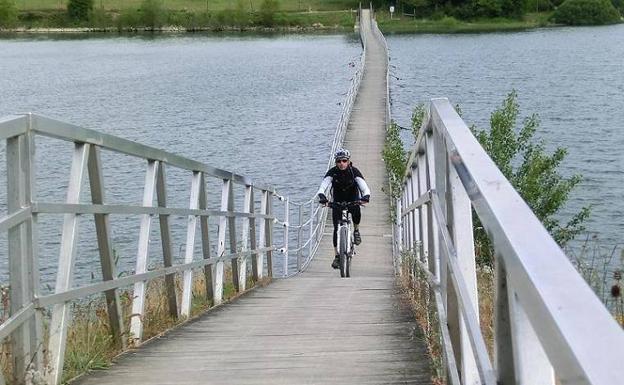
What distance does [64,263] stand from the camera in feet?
16.6

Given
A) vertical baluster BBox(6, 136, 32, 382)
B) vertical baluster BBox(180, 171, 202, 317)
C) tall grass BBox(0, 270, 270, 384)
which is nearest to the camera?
vertical baluster BBox(6, 136, 32, 382)

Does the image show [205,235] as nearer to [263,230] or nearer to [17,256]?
[17,256]

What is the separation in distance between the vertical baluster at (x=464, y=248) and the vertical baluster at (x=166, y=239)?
354 centimetres

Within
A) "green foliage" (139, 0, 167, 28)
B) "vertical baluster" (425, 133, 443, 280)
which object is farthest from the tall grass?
"green foliage" (139, 0, 167, 28)

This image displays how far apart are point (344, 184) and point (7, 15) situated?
435 feet

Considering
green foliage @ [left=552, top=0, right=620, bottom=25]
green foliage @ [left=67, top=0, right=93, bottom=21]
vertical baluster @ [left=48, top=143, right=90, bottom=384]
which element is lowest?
vertical baluster @ [left=48, top=143, right=90, bottom=384]

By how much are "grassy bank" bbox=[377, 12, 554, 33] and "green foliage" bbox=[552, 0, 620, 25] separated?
6.33 ft

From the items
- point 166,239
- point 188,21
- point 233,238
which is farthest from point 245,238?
point 188,21

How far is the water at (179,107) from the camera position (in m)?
27.9

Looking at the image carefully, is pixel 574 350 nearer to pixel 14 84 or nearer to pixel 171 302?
pixel 171 302

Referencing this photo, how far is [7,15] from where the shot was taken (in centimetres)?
13800

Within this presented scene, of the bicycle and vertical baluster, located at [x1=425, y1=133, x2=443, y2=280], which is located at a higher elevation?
vertical baluster, located at [x1=425, y1=133, x2=443, y2=280]

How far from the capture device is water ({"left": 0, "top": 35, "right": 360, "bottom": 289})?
2789 cm

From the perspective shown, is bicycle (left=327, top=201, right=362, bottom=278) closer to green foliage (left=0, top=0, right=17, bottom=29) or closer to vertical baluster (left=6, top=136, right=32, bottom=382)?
vertical baluster (left=6, top=136, right=32, bottom=382)
